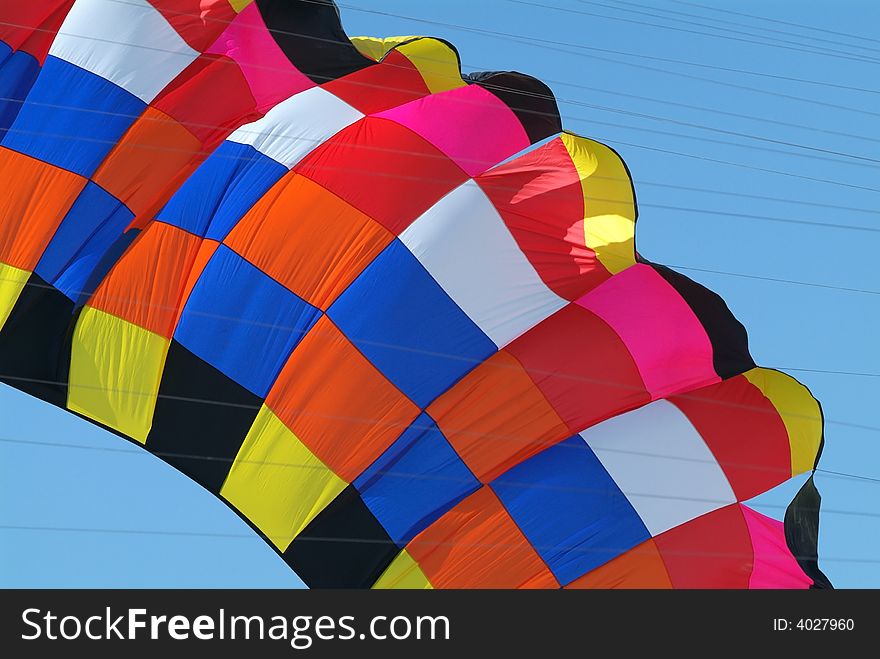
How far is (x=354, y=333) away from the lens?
6926mm

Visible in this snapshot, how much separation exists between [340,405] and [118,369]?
3.75ft

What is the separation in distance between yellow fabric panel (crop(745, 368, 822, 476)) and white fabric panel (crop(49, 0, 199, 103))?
325 cm

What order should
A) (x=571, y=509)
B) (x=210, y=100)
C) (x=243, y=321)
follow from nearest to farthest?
1. (x=571, y=509)
2. (x=243, y=321)
3. (x=210, y=100)

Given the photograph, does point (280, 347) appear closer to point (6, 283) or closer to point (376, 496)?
point (376, 496)

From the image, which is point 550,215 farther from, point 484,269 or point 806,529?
point 806,529

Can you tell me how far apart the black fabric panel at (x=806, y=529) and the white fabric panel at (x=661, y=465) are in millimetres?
386

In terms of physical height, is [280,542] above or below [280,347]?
below

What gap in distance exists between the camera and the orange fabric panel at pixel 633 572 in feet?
22.5

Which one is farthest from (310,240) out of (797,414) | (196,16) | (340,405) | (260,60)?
(797,414)

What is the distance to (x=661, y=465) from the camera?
7012mm
